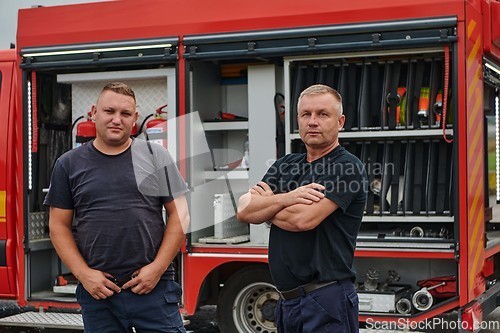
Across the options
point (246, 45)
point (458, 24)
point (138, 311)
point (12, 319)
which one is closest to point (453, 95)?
point (458, 24)

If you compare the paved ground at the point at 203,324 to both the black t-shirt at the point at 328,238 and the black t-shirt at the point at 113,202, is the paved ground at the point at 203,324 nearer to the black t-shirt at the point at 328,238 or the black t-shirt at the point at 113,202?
the black t-shirt at the point at 113,202

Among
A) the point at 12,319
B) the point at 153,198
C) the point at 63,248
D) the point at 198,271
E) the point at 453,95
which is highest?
the point at 453,95

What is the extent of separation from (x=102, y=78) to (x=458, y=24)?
10.2 feet

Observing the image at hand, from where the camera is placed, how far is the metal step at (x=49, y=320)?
22.8ft


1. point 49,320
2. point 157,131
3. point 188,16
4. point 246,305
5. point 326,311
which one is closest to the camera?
point 326,311

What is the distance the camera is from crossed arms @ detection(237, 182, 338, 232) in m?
3.51

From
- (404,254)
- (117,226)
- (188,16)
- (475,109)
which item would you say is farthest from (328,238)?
(188,16)

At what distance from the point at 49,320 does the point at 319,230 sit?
4.21 meters

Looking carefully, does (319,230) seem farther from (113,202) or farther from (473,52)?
(473,52)

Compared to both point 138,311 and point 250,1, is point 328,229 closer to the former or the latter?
point 138,311

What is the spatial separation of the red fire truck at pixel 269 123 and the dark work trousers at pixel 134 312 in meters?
2.46

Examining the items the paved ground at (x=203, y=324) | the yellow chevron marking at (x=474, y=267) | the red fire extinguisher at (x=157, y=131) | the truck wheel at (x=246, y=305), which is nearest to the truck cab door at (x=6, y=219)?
the paved ground at (x=203, y=324)

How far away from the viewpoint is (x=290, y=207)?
11.7 ft

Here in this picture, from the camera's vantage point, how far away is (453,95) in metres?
5.79
